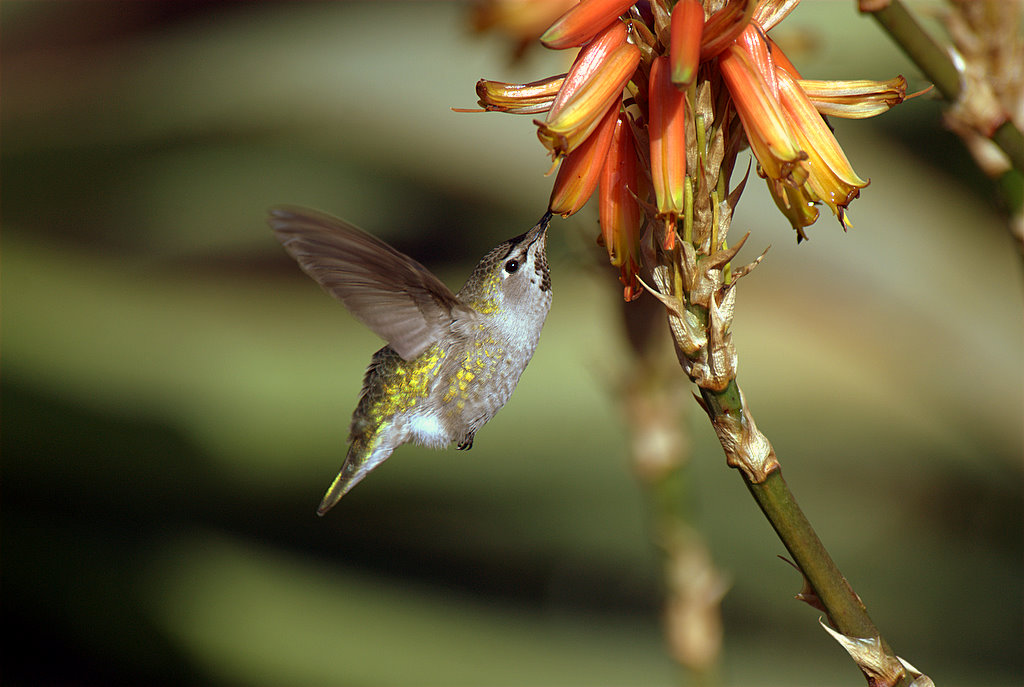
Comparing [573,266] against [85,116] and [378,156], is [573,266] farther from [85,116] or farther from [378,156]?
[85,116]

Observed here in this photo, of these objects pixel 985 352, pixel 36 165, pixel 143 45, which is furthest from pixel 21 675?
pixel 985 352

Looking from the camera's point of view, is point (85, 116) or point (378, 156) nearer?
point (378, 156)

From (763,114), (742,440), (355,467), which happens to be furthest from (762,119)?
(355,467)

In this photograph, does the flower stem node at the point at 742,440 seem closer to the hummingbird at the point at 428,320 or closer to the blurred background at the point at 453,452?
the hummingbird at the point at 428,320

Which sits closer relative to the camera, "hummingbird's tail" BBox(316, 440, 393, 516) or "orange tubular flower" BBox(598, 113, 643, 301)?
"orange tubular flower" BBox(598, 113, 643, 301)

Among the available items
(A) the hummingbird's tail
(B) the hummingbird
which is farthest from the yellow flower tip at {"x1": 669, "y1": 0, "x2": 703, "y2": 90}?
(A) the hummingbird's tail

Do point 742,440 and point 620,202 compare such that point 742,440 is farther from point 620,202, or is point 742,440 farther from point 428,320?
point 428,320

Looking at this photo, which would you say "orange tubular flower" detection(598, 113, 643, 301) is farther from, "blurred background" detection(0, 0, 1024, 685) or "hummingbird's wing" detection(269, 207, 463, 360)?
"blurred background" detection(0, 0, 1024, 685)
